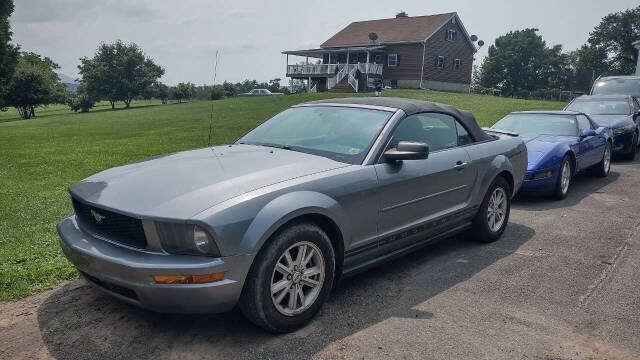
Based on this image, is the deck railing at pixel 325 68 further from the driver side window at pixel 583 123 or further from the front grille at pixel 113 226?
the front grille at pixel 113 226

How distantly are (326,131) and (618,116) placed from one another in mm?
10221

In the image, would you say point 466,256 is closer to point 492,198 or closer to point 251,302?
point 492,198

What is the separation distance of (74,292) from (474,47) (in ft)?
159

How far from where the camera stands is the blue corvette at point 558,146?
23.8 ft

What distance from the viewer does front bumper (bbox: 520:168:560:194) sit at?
7.19m

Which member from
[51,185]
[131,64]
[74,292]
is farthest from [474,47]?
[74,292]

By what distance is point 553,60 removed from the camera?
73.9 metres

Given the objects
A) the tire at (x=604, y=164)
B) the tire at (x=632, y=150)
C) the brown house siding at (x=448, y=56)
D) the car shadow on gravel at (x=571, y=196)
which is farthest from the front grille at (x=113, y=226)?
the brown house siding at (x=448, y=56)

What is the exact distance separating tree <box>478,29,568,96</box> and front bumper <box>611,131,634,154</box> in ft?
219

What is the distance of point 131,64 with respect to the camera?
56.9m

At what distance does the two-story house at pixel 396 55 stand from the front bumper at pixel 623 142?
27.0 metres

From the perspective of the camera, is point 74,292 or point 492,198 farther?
point 492,198

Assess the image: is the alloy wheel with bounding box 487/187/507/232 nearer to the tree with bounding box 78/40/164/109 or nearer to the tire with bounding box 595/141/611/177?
the tire with bounding box 595/141/611/177

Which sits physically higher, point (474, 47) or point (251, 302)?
point (474, 47)
